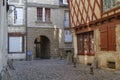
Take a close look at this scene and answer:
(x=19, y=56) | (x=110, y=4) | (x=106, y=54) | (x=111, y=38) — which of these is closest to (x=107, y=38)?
(x=111, y=38)

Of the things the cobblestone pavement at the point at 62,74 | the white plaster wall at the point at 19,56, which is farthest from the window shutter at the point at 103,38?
the white plaster wall at the point at 19,56

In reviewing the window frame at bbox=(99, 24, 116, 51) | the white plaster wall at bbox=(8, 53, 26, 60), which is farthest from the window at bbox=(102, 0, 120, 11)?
the white plaster wall at bbox=(8, 53, 26, 60)

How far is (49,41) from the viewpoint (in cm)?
3256

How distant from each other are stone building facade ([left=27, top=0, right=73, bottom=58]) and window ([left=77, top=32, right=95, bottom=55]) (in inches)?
352

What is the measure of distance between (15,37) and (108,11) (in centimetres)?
1578

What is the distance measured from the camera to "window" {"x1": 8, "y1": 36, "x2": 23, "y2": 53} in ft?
99.5

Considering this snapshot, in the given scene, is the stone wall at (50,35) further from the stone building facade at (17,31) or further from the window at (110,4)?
the window at (110,4)

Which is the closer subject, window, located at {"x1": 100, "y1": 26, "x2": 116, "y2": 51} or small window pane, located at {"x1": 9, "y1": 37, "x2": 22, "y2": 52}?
window, located at {"x1": 100, "y1": 26, "x2": 116, "y2": 51}

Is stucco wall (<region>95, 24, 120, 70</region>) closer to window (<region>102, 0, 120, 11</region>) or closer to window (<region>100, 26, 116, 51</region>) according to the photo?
window (<region>100, 26, 116, 51</region>)

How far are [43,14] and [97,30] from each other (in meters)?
13.9

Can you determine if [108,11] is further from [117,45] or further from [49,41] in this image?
[49,41]

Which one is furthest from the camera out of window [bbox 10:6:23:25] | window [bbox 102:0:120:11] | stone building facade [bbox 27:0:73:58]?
stone building facade [bbox 27:0:73:58]

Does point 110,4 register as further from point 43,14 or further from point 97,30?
point 43,14

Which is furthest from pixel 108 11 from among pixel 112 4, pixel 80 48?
pixel 80 48
